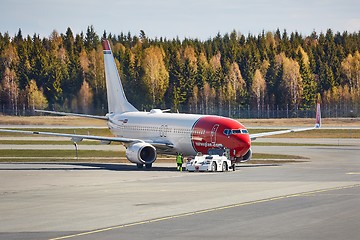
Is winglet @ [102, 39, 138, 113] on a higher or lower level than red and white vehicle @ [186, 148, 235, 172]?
higher

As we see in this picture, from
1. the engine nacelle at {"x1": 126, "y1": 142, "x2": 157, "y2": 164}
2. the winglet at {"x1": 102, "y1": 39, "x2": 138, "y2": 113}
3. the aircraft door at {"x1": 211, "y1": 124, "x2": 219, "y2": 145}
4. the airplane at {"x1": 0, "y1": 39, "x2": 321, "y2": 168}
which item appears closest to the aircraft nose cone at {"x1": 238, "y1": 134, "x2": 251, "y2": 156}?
the airplane at {"x1": 0, "y1": 39, "x2": 321, "y2": 168}

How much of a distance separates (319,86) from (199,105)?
100 ft

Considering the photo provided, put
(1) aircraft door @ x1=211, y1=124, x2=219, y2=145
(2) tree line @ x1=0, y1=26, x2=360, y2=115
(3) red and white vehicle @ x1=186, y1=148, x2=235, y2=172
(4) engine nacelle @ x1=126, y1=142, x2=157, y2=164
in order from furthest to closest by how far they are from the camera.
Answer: (2) tree line @ x1=0, y1=26, x2=360, y2=115, (4) engine nacelle @ x1=126, y1=142, x2=157, y2=164, (1) aircraft door @ x1=211, y1=124, x2=219, y2=145, (3) red and white vehicle @ x1=186, y1=148, x2=235, y2=172

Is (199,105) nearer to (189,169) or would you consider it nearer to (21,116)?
(21,116)

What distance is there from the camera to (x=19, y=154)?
→ 82188 mm

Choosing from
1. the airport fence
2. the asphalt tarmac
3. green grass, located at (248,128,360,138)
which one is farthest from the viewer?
the airport fence

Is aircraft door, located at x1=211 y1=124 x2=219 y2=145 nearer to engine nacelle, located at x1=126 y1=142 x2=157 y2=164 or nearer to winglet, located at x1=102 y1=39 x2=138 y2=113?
engine nacelle, located at x1=126 y1=142 x2=157 y2=164

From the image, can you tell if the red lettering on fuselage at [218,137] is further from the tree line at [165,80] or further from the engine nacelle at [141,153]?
the tree line at [165,80]

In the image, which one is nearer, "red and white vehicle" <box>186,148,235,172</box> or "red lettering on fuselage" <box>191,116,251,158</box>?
"red and white vehicle" <box>186,148,235,172</box>

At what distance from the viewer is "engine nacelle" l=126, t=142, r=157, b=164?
220ft

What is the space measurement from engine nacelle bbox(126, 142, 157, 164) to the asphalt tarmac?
2.09m

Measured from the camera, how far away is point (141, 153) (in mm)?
67812

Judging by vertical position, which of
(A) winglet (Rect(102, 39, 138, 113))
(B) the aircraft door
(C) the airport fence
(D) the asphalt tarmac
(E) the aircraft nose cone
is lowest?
(D) the asphalt tarmac

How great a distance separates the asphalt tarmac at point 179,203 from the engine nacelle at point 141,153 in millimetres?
2091
